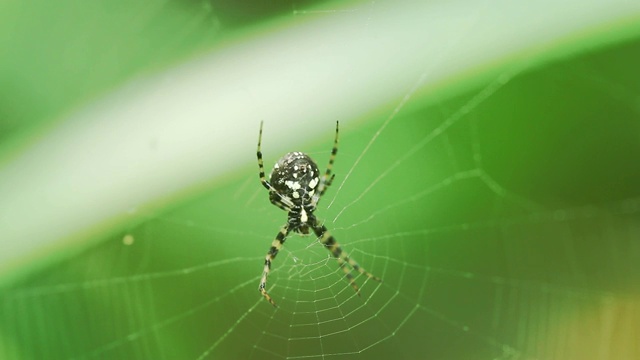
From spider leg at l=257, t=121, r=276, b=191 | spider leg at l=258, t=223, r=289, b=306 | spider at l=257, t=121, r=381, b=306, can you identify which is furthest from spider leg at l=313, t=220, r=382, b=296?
spider leg at l=257, t=121, r=276, b=191

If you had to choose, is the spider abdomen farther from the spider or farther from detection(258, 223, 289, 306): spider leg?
detection(258, 223, 289, 306): spider leg

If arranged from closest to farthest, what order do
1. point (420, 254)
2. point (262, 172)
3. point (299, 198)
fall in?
point (262, 172), point (299, 198), point (420, 254)

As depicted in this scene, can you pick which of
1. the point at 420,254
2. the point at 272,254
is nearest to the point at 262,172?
the point at 272,254

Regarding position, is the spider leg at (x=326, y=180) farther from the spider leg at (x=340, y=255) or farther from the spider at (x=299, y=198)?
the spider leg at (x=340, y=255)

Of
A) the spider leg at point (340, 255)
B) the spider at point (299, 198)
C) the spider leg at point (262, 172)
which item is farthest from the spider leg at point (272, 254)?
the spider leg at point (262, 172)

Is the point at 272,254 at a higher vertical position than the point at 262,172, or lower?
lower

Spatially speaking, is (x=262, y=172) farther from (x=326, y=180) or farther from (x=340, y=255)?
(x=340, y=255)

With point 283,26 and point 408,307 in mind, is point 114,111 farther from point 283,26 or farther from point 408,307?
point 408,307
